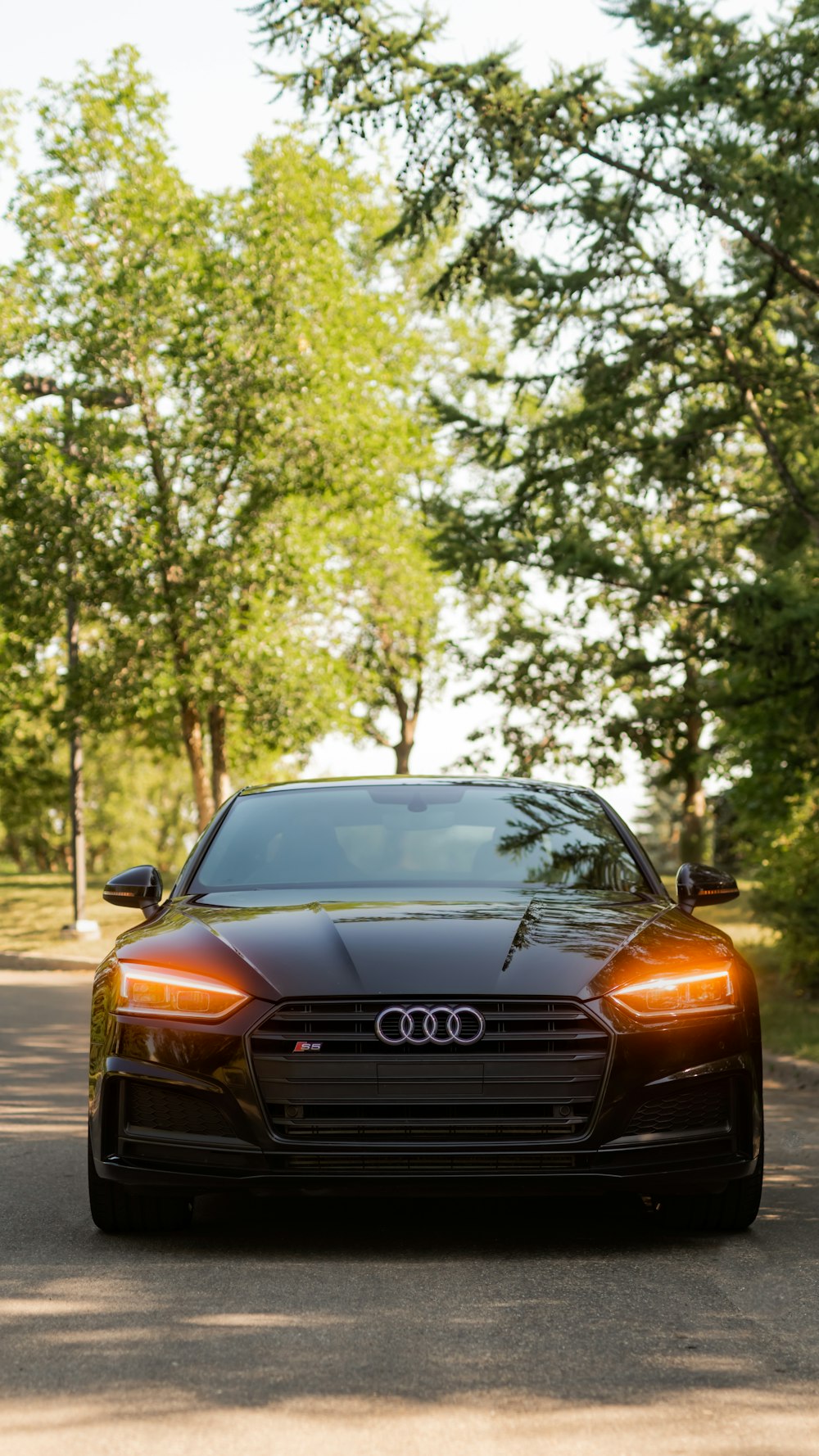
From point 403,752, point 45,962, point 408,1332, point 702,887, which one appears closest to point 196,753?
point 45,962

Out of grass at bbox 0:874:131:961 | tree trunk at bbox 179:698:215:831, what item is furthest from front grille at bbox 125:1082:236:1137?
tree trunk at bbox 179:698:215:831

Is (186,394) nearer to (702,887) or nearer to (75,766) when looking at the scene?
(75,766)

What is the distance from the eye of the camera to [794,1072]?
11781 mm

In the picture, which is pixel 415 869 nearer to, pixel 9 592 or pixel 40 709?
pixel 9 592

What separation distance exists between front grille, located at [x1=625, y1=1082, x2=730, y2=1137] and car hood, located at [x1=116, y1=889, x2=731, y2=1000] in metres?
0.38

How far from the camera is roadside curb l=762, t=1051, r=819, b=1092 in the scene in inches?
444

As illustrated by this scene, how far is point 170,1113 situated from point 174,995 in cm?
36

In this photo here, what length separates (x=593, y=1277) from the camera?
5.19 meters

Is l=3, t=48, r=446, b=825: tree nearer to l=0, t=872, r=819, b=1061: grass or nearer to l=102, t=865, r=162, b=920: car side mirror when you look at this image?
l=0, t=872, r=819, b=1061: grass

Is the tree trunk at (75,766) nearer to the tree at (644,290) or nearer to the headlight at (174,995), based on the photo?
the tree at (644,290)

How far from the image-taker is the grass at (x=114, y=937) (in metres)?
14.0

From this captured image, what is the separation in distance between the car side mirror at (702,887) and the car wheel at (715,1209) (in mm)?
1135

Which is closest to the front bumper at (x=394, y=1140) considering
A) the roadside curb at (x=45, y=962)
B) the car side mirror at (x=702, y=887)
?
the car side mirror at (x=702, y=887)

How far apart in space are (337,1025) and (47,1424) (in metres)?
1.76
